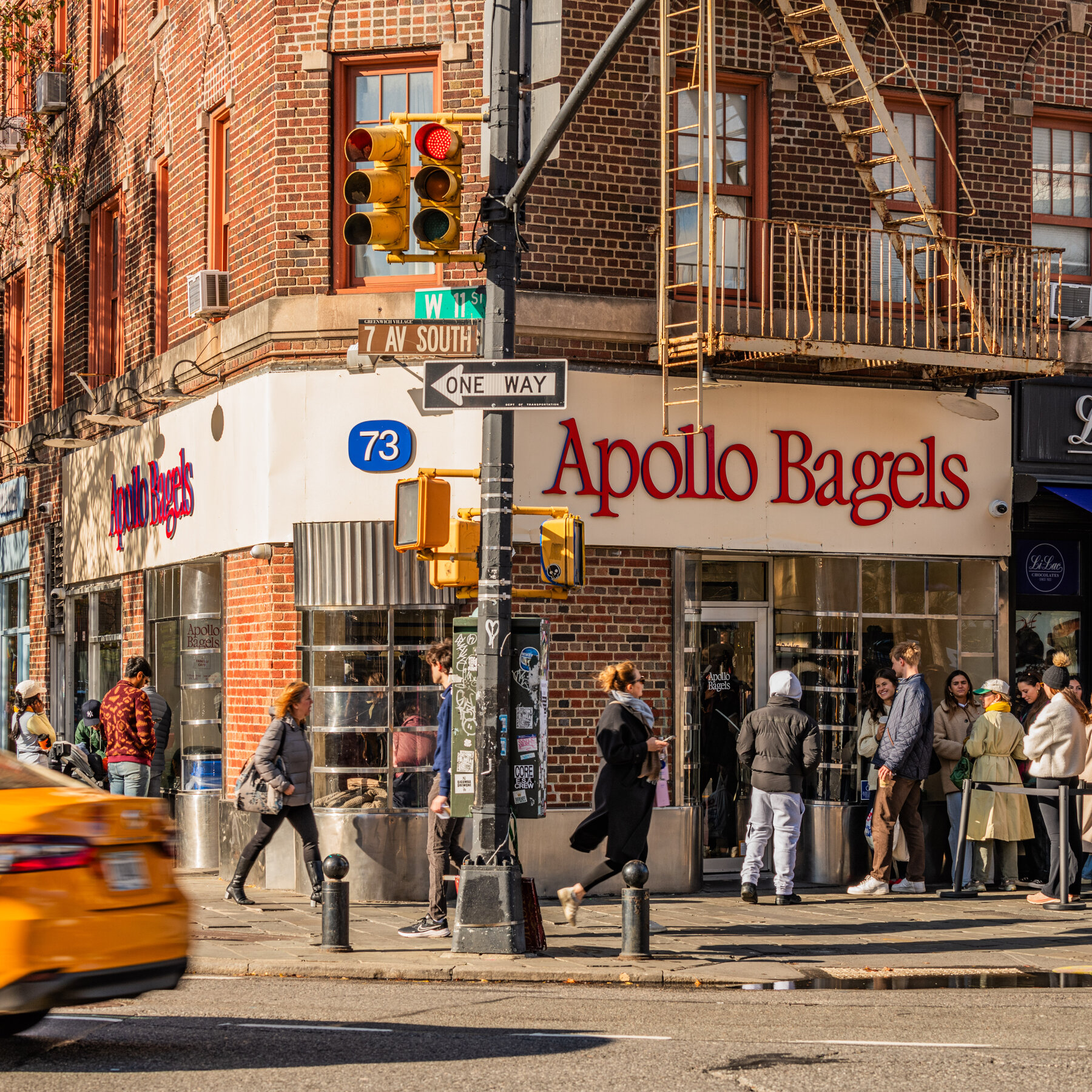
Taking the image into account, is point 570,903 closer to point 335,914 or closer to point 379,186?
point 335,914

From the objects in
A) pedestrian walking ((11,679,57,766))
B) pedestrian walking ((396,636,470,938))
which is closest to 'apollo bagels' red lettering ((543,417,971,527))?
pedestrian walking ((396,636,470,938))

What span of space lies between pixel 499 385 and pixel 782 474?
5016 millimetres

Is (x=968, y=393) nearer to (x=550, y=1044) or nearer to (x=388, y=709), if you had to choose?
(x=388, y=709)

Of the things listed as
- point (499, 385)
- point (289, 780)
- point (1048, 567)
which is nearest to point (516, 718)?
point (499, 385)

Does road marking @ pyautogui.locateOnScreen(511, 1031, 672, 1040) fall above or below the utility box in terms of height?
below

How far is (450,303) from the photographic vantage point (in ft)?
38.0

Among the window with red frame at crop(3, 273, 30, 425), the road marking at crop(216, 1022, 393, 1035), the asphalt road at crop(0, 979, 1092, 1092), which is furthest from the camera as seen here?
the window with red frame at crop(3, 273, 30, 425)

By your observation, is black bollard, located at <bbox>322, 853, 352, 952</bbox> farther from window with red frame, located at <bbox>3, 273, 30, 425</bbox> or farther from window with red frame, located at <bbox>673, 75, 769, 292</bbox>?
window with red frame, located at <bbox>3, 273, 30, 425</bbox>

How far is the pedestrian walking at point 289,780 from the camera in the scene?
1339 cm

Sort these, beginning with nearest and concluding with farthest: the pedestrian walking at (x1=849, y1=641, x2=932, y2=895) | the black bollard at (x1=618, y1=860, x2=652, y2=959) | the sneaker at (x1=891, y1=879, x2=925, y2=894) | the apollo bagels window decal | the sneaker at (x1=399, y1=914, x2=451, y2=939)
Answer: the black bollard at (x1=618, y1=860, x2=652, y2=959), the sneaker at (x1=399, y1=914, x2=451, y2=939), the pedestrian walking at (x1=849, y1=641, x2=932, y2=895), the sneaker at (x1=891, y1=879, x2=925, y2=894), the apollo bagels window decal

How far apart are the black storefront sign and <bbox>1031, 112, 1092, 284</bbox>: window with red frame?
8.74ft

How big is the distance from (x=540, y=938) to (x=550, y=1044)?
3.28 meters

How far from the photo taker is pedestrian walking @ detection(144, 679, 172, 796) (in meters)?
16.2

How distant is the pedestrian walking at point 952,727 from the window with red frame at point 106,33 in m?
11.5
